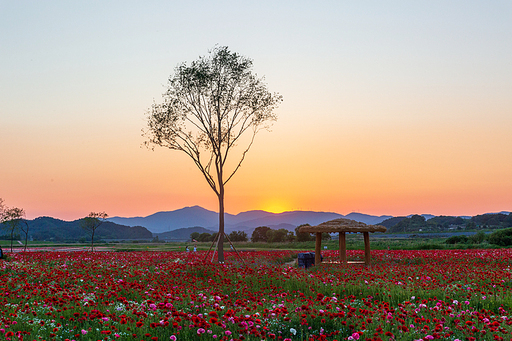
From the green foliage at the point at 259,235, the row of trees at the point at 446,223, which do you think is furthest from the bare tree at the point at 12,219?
the row of trees at the point at 446,223

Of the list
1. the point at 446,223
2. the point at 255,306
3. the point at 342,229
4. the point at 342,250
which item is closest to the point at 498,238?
the point at 342,250

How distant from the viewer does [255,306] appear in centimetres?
898

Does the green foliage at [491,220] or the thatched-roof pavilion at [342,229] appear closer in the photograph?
the thatched-roof pavilion at [342,229]

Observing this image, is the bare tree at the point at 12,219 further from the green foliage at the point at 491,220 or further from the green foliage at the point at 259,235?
the green foliage at the point at 491,220

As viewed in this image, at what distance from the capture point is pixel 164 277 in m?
13.6

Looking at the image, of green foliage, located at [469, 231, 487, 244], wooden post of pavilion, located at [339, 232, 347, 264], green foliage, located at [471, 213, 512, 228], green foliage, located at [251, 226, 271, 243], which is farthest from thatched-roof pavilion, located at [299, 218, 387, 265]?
green foliage, located at [471, 213, 512, 228]

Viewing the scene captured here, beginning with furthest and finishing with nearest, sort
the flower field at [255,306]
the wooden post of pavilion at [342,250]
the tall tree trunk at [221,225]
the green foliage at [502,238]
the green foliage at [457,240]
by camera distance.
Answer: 1. the green foliage at [457,240]
2. the green foliage at [502,238]
3. the tall tree trunk at [221,225]
4. the wooden post of pavilion at [342,250]
5. the flower field at [255,306]

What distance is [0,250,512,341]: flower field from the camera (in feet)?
20.7

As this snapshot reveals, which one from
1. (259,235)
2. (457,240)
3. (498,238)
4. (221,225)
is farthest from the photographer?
(259,235)

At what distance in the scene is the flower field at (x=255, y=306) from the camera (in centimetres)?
632

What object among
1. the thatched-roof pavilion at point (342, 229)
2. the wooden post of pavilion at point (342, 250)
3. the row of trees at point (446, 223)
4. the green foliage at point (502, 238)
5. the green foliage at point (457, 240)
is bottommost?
the row of trees at point (446, 223)

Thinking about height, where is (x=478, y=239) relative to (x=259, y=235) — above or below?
above

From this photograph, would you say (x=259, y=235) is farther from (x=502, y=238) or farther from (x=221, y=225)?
(x=221, y=225)

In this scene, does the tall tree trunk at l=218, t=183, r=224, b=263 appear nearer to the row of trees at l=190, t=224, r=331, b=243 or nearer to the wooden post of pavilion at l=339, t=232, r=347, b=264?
the wooden post of pavilion at l=339, t=232, r=347, b=264
